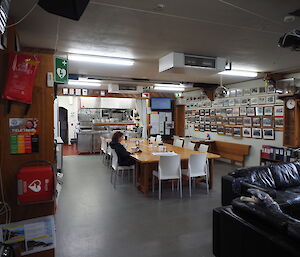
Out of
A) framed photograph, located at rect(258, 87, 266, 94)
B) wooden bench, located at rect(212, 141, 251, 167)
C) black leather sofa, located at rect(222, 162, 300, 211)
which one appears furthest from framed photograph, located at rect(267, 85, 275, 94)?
black leather sofa, located at rect(222, 162, 300, 211)

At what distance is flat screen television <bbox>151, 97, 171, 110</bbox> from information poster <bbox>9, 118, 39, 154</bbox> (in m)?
8.84

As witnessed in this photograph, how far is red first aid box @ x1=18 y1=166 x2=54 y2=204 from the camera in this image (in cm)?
215

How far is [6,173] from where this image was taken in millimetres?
2291

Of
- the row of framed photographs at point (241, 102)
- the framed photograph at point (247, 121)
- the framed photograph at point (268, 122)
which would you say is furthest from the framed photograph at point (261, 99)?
the framed photograph at point (247, 121)

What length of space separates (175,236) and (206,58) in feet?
10.7

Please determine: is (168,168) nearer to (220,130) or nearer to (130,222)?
(130,222)

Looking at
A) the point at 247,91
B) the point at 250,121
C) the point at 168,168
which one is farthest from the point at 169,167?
the point at 247,91

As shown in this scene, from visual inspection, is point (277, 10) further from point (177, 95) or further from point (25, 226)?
point (177, 95)

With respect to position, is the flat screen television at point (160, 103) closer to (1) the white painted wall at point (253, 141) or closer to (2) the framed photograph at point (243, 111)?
(1) the white painted wall at point (253, 141)

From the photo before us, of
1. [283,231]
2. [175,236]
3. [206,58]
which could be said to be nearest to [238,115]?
[206,58]

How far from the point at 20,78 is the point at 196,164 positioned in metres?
3.39

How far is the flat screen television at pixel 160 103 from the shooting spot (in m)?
11.0

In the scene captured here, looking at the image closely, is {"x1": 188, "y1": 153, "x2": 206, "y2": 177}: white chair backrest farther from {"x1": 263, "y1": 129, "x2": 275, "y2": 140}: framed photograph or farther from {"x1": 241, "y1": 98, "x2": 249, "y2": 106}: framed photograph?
{"x1": 241, "y1": 98, "x2": 249, "y2": 106}: framed photograph

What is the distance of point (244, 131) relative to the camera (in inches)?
290
